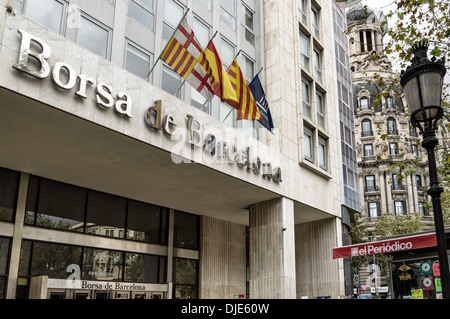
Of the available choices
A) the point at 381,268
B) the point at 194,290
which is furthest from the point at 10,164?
the point at 381,268

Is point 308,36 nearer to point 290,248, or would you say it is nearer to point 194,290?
point 290,248

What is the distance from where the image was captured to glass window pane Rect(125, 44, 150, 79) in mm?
17562

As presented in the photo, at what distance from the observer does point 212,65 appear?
1733 cm

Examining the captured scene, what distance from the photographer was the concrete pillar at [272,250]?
2173 cm

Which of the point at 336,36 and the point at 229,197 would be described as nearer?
the point at 229,197

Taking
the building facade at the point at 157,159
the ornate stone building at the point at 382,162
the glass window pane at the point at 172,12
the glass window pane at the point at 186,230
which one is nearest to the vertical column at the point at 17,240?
the building facade at the point at 157,159

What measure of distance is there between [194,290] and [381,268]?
39810 mm

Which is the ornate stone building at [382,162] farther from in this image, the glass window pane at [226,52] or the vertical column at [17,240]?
the vertical column at [17,240]

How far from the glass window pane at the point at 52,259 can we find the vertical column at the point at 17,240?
714mm

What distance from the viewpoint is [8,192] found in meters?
17.4

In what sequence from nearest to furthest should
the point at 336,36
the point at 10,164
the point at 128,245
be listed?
1. the point at 10,164
2. the point at 128,245
3. the point at 336,36

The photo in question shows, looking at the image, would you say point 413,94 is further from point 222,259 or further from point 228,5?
point 222,259

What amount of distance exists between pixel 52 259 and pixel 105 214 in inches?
135

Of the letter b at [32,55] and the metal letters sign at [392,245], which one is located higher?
the letter b at [32,55]
